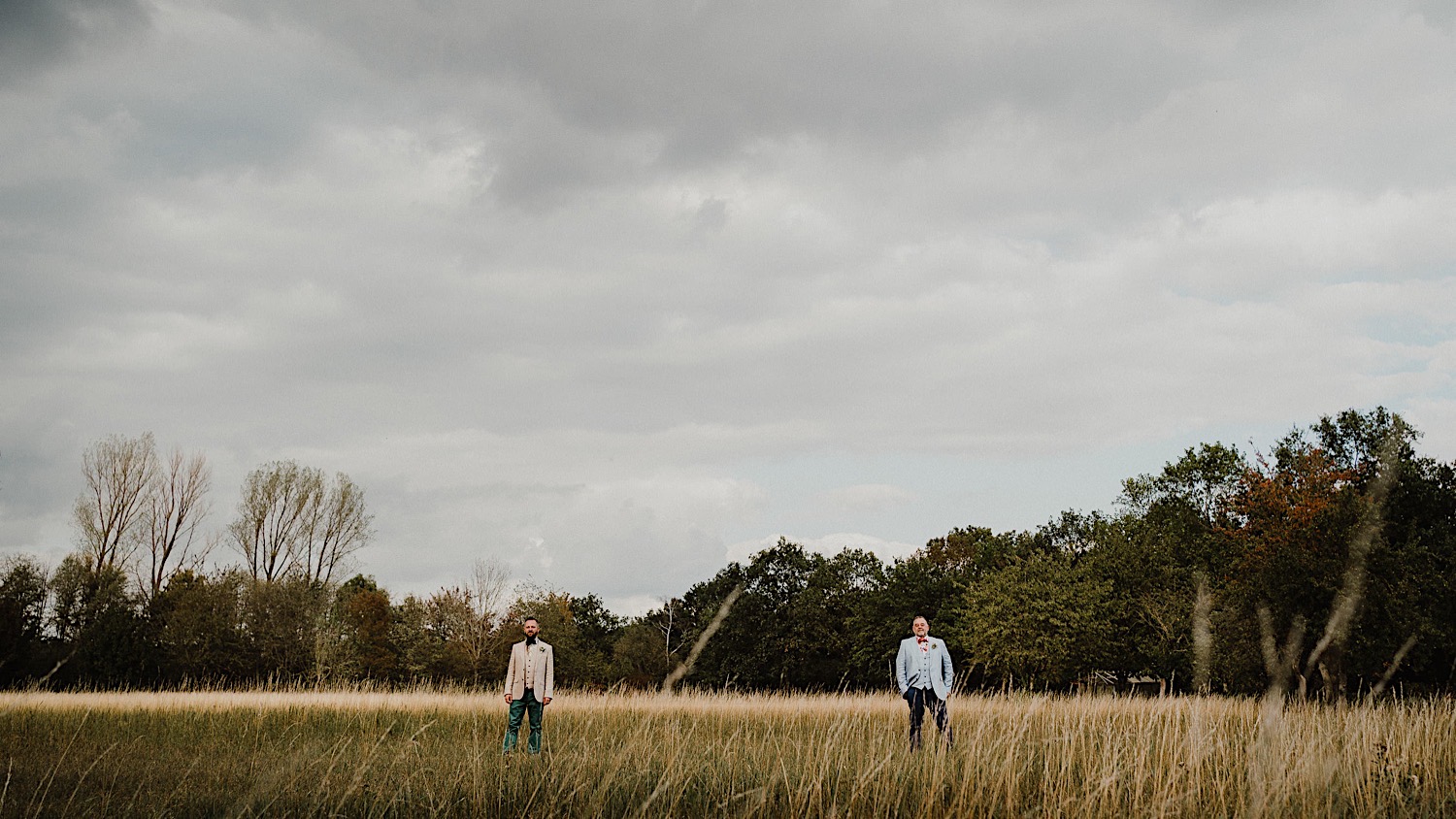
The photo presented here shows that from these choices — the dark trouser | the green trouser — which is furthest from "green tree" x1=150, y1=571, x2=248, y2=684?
the dark trouser

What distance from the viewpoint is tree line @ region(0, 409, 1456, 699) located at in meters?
20.0

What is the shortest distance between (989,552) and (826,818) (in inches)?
1775

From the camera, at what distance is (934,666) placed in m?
10.4

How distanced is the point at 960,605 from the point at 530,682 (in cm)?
3304

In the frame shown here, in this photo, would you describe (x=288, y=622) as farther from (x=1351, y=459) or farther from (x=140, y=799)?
(x=1351, y=459)

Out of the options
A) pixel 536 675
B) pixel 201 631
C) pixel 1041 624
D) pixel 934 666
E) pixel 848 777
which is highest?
pixel 934 666

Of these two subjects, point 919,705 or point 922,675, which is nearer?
point 922,675

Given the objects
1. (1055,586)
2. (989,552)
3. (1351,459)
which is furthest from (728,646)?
(1351,459)

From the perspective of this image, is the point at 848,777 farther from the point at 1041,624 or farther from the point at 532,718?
the point at 1041,624

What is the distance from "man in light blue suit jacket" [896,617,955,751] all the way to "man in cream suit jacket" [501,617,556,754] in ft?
14.3

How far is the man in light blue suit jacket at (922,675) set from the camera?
10.4 meters

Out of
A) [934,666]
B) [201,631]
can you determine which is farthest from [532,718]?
[201,631]

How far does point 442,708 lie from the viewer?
17.3 m

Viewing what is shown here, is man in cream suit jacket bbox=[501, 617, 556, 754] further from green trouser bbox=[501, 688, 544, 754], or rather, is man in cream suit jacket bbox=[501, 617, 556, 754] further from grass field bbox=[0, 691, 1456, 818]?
grass field bbox=[0, 691, 1456, 818]
